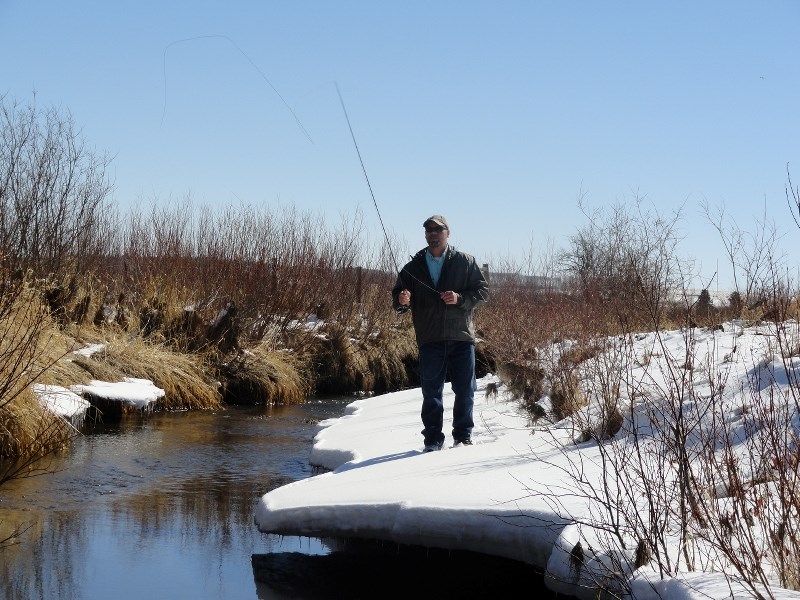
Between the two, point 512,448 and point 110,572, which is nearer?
point 110,572

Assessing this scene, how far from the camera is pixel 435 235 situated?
278 inches

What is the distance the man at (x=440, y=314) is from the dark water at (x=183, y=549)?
142 centimetres

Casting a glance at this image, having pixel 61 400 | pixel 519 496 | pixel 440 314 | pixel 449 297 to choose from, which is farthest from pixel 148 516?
pixel 61 400

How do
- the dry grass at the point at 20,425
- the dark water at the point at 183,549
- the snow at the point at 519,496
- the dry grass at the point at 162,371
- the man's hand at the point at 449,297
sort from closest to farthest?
the snow at the point at 519,496 < the dark water at the point at 183,549 < the man's hand at the point at 449,297 < the dry grass at the point at 20,425 < the dry grass at the point at 162,371

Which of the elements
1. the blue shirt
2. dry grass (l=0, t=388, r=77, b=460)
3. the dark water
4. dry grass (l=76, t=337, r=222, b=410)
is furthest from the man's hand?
dry grass (l=76, t=337, r=222, b=410)

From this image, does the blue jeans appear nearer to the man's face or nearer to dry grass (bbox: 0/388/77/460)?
the man's face

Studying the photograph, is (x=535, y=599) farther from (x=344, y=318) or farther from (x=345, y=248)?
(x=345, y=248)

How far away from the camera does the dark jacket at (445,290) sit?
697 cm

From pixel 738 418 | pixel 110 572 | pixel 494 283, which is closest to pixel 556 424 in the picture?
pixel 738 418

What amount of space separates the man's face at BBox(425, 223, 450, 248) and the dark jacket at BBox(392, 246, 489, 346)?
102mm

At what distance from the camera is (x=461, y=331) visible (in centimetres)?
700

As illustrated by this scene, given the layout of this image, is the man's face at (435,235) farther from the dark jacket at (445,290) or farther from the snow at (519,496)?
the snow at (519,496)

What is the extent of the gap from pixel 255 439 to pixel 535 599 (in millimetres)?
6214

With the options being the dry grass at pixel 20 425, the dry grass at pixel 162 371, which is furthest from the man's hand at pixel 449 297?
the dry grass at pixel 162 371
